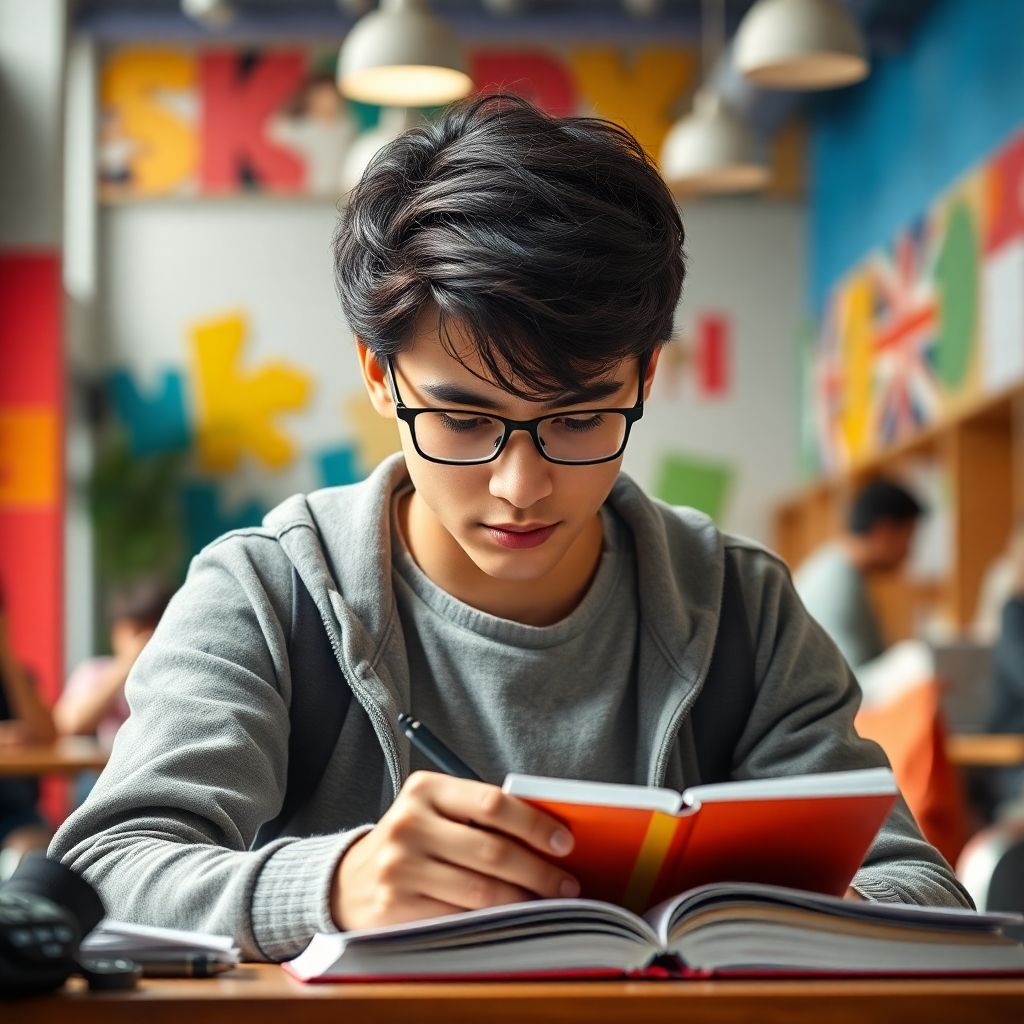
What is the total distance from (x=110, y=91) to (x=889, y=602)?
17.3 feet

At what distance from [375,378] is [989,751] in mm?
3370

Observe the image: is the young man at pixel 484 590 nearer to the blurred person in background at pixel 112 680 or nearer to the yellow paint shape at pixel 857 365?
the blurred person in background at pixel 112 680

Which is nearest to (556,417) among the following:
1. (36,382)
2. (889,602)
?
(36,382)

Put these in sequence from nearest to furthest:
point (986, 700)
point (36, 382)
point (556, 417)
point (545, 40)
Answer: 1. point (556, 417)
2. point (986, 700)
3. point (36, 382)
4. point (545, 40)

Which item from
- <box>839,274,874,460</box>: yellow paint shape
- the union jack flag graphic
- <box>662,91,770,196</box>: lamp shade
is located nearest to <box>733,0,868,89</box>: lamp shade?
<box>662,91,770,196</box>: lamp shade

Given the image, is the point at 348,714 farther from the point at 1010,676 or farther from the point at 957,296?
the point at 957,296

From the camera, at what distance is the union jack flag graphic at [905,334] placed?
23.1ft

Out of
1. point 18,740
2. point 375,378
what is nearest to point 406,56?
point 18,740

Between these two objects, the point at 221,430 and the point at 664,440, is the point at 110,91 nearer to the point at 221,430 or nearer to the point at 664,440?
the point at 221,430

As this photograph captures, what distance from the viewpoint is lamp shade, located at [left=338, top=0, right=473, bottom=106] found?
4539 mm

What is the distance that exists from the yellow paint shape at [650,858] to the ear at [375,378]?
0.52 meters

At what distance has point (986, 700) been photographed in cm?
535

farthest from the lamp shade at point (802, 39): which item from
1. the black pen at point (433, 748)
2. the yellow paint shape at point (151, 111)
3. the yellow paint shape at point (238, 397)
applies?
the yellow paint shape at point (151, 111)

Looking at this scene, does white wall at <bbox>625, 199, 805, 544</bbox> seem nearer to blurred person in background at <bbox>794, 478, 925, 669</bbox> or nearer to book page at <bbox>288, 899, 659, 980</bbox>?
blurred person in background at <bbox>794, 478, 925, 669</bbox>
